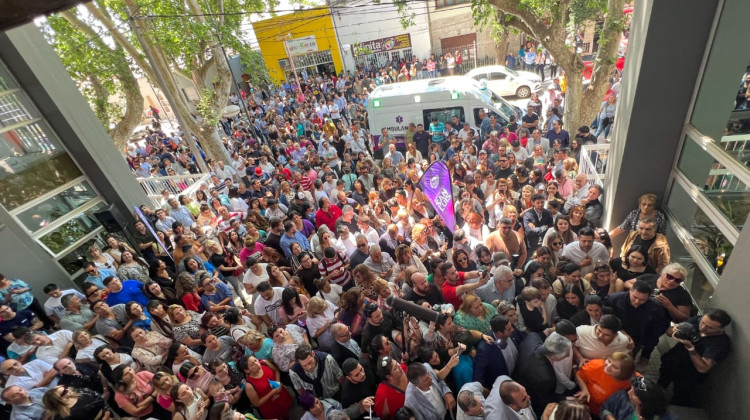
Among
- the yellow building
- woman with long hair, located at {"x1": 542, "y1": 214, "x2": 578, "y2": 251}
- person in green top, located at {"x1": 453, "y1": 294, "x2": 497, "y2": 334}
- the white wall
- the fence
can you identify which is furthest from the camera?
the yellow building

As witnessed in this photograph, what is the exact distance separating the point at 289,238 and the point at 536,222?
3.55 metres

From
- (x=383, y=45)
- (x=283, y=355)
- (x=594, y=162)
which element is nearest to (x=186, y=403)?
(x=283, y=355)

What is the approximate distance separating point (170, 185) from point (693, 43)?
1144 cm

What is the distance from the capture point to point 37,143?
252 inches

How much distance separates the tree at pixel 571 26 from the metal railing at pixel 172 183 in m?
7.74

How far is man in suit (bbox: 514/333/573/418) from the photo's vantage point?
9.56 feet

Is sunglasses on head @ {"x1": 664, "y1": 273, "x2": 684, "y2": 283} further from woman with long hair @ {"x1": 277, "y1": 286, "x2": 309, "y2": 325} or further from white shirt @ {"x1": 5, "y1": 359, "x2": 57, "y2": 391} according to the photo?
white shirt @ {"x1": 5, "y1": 359, "x2": 57, "y2": 391}

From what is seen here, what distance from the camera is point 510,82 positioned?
16.0 m

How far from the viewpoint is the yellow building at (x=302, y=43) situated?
26562 millimetres

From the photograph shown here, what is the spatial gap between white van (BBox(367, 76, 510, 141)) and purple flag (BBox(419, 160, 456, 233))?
5.55m

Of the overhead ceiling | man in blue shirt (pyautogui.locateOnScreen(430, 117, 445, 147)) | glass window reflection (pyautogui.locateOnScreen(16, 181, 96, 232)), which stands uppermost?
the overhead ceiling

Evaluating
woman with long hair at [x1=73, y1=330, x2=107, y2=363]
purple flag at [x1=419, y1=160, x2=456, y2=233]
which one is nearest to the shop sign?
purple flag at [x1=419, y1=160, x2=456, y2=233]

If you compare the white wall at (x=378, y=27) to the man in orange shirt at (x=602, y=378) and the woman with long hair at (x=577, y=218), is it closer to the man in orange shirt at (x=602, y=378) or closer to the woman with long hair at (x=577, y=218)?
the woman with long hair at (x=577, y=218)

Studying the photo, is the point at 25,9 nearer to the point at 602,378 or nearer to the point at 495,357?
the point at 495,357
